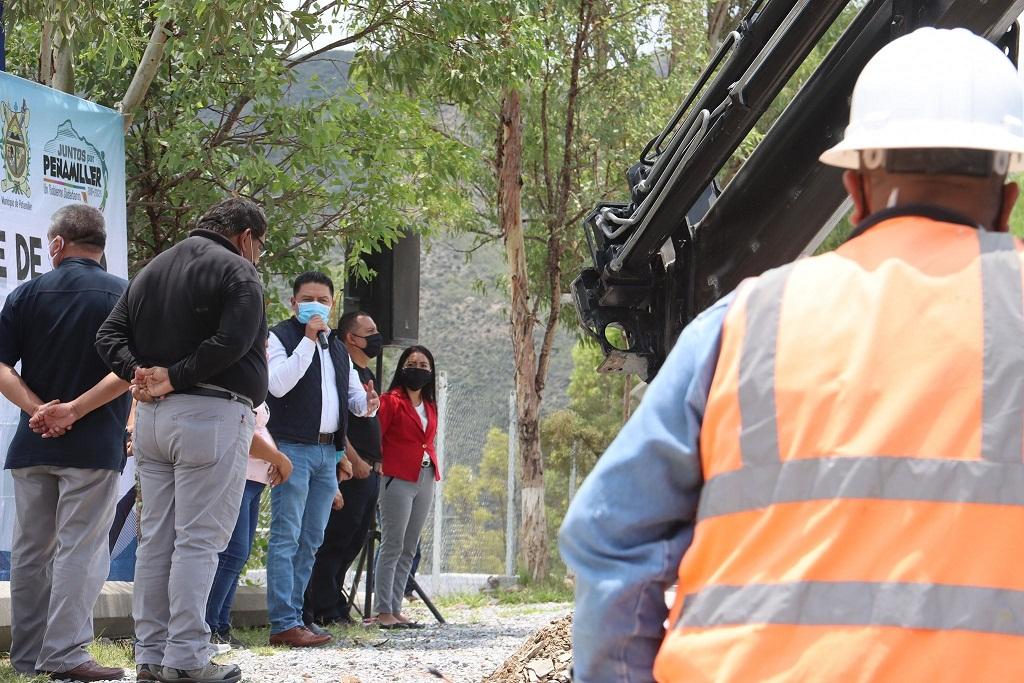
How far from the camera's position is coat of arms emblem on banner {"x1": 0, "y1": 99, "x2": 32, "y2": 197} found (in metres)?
6.96

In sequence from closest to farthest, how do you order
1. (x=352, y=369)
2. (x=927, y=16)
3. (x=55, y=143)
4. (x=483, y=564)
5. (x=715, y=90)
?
(x=927, y=16)
(x=715, y=90)
(x=55, y=143)
(x=352, y=369)
(x=483, y=564)

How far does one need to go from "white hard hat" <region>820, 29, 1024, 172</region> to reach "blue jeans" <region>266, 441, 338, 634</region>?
19.2ft

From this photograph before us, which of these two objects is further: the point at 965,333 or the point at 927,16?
the point at 927,16

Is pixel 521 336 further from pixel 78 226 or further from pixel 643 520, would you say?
pixel 643 520

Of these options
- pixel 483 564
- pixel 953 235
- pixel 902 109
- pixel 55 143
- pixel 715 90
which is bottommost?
pixel 483 564

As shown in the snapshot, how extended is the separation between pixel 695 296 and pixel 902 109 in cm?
312

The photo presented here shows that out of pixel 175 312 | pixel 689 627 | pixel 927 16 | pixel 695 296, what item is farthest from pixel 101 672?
pixel 689 627

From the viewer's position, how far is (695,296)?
15.6 ft

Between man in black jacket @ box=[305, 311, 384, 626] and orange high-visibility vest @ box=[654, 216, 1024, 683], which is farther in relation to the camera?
man in black jacket @ box=[305, 311, 384, 626]

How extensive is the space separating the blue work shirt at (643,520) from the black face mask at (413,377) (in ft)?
24.8

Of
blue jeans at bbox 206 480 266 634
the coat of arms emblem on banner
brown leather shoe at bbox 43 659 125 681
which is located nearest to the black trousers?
blue jeans at bbox 206 480 266 634

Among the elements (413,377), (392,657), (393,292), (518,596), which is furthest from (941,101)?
(518,596)

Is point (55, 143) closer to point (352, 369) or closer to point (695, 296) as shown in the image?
point (352, 369)

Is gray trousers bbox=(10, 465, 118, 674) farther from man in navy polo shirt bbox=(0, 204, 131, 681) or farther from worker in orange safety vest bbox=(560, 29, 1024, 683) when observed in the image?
worker in orange safety vest bbox=(560, 29, 1024, 683)
